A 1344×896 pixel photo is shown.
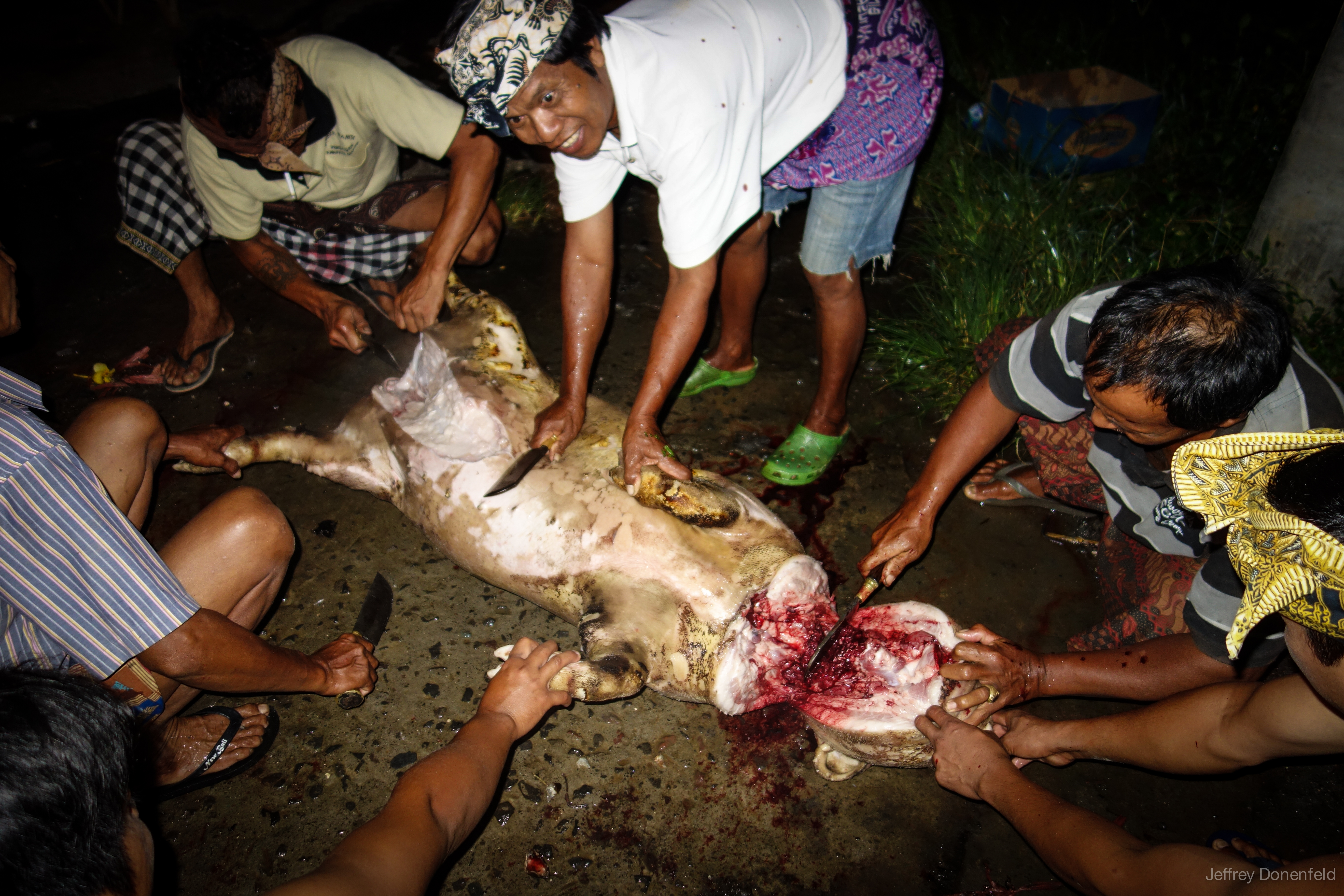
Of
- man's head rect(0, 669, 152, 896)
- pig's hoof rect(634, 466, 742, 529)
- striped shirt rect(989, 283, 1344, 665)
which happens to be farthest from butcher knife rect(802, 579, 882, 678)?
man's head rect(0, 669, 152, 896)

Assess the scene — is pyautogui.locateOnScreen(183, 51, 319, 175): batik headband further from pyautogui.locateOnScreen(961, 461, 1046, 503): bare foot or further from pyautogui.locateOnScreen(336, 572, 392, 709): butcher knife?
pyautogui.locateOnScreen(961, 461, 1046, 503): bare foot

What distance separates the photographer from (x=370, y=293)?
130 inches

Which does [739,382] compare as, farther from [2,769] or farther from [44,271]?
[44,271]

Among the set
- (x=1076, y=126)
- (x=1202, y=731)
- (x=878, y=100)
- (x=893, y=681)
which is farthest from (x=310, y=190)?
(x=1076, y=126)

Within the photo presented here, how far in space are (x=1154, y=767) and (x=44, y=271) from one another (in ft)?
17.4

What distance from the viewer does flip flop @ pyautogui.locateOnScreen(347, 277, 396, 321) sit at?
3.20m

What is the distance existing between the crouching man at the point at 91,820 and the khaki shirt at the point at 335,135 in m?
2.35

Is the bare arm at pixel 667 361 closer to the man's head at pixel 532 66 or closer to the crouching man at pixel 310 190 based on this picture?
the man's head at pixel 532 66

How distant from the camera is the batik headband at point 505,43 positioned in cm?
162

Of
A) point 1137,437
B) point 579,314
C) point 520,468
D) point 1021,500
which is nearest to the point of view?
point 1137,437

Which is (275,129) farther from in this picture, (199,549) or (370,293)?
(199,549)

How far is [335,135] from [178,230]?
0.90m

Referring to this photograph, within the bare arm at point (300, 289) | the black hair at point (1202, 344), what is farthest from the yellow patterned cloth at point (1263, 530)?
the bare arm at point (300, 289)

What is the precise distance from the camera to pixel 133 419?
2.29 metres
